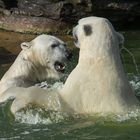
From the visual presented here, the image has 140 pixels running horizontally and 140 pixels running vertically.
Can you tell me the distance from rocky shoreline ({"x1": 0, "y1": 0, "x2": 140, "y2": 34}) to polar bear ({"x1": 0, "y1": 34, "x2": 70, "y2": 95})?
686 cm

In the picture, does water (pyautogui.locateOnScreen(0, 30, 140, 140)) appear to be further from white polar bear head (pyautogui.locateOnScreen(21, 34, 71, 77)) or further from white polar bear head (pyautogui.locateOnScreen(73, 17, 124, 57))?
white polar bear head (pyautogui.locateOnScreen(21, 34, 71, 77))

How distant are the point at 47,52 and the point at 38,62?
222 mm

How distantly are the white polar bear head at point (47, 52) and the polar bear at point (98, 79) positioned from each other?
239 centimetres

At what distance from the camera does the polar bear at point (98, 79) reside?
6.86 metres

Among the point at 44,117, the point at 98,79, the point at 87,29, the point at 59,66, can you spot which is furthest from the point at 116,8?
the point at 98,79

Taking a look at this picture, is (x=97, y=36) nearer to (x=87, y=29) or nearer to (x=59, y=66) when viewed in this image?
(x=87, y=29)

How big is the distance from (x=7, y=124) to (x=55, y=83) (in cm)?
196

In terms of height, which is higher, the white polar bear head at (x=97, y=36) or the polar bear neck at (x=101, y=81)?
the white polar bear head at (x=97, y=36)

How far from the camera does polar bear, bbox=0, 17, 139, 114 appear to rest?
6855 mm

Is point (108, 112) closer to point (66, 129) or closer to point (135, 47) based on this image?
point (66, 129)

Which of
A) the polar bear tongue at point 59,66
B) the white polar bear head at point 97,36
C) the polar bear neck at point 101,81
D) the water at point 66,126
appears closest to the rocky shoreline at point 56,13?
the polar bear tongue at point 59,66

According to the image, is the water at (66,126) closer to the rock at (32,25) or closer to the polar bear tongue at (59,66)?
the polar bear tongue at (59,66)

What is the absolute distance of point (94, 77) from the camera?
6883 millimetres

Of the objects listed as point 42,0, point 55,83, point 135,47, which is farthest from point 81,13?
point 55,83
